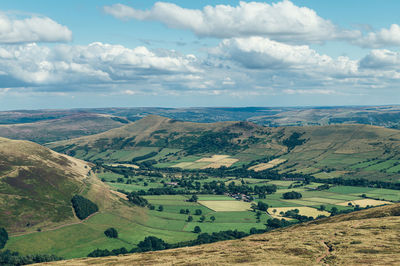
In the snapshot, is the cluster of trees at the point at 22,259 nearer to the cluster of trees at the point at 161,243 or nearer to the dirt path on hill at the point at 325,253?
the cluster of trees at the point at 161,243

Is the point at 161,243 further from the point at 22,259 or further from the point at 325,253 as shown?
the point at 325,253

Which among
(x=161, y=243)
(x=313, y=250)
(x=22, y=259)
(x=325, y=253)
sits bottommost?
(x=161, y=243)

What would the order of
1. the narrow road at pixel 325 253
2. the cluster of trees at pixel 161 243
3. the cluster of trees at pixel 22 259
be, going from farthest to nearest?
the cluster of trees at pixel 161 243 < the cluster of trees at pixel 22 259 < the narrow road at pixel 325 253

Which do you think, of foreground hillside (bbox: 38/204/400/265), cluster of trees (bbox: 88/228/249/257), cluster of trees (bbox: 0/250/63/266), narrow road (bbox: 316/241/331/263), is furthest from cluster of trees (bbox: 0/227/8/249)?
narrow road (bbox: 316/241/331/263)

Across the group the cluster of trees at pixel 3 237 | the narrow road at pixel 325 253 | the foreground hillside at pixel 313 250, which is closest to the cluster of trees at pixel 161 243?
the cluster of trees at pixel 3 237

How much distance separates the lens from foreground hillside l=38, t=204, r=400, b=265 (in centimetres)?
8312

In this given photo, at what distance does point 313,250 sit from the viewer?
92500 mm

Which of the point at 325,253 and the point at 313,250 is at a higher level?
the point at 325,253

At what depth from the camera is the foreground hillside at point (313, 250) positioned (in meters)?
83.1

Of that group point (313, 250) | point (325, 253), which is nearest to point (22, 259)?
point (313, 250)

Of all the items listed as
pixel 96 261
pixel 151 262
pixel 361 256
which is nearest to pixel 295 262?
pixel 361 256

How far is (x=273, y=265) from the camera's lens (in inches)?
3201

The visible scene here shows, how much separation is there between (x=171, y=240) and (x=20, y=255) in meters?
74.8

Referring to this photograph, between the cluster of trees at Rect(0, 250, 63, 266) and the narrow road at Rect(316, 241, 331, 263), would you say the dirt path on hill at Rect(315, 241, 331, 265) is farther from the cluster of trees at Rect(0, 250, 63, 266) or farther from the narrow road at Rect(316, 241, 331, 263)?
the cluster of trees at Rect(0, 250, 63, 266)
